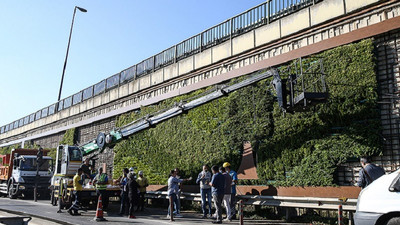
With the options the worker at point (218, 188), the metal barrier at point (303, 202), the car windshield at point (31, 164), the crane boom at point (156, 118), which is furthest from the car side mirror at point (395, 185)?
the car windshield at point (31, 164)

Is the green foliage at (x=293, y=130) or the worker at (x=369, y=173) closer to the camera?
the worker at (x=369, y=173)

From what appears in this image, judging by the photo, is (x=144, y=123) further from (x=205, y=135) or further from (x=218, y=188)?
(x=218, y=188)

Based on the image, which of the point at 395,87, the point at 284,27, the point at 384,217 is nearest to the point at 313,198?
the point at 395,87

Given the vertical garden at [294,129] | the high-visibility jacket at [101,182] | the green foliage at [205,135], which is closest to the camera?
the vertical garden at [294,129]

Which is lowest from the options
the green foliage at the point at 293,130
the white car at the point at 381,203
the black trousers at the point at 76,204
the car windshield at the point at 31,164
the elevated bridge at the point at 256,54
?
the black trousers at the point at 76,204

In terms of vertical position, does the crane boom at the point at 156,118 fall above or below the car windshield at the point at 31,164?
above

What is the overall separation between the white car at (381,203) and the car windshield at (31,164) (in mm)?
20990

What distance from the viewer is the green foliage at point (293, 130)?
11.8 metres

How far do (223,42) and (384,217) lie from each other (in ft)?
40.4

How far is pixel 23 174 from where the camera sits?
75.4 feet

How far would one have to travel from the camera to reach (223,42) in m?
17.6

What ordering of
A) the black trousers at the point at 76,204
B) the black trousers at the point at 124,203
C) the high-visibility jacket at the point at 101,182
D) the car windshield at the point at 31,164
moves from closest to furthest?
the black trousers at the point at 76,204 < the black trousers at the point at 124,203 < the high-visibility jacket at the point at 101,182 < the car windshield at the point at 31,164

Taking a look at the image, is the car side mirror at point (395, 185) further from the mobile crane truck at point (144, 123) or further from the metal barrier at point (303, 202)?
the mobile crane truck at point (144, 123)

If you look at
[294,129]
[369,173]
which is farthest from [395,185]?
[294,129]
